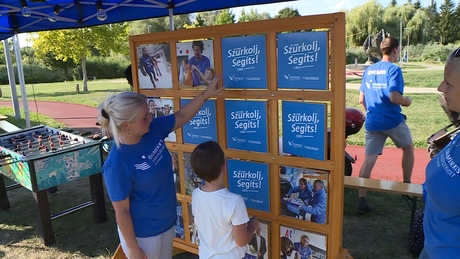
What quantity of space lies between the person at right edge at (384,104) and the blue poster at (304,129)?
1940 mm

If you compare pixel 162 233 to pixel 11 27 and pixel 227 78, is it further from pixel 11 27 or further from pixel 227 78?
pixel 11 27

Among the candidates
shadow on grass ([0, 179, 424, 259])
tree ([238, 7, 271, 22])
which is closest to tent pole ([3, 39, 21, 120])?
shadow on grass ([0, 179, 424, 259])

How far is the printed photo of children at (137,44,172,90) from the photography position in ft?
9.08

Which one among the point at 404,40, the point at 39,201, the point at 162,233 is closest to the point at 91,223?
the point at 39,201

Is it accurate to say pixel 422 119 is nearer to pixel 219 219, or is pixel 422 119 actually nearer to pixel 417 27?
pixel 219 219

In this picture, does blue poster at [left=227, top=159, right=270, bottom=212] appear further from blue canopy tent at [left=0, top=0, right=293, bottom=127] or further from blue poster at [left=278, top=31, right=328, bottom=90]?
blue canopy tent at [left=0, top=0, right=293, bottom=127]

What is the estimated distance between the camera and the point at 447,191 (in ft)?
4.43

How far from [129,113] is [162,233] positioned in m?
0.83

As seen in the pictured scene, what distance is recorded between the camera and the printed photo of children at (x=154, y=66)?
2.77m

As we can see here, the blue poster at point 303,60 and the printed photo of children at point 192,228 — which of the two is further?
the printed photo of children at point 192,228

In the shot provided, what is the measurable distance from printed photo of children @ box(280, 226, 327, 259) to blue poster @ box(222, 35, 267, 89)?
1000 mm

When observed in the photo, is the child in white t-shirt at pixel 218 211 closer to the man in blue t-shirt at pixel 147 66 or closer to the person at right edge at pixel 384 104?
the man in blue t-shirt at pixel 147 66

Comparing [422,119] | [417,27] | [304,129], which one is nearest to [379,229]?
[304,129]

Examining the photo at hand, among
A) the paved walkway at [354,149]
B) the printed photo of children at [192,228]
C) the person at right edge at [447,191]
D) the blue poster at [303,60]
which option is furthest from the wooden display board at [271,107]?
the paved walkway at [354,149]
